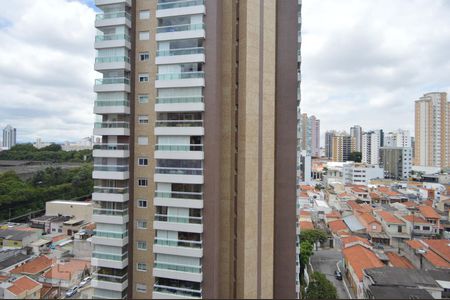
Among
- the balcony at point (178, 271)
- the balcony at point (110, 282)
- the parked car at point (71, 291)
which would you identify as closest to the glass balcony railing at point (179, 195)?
the balcony at point (178, 271)

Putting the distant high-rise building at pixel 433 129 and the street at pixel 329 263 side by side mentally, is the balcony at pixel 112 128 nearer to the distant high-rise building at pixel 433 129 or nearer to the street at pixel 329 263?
the street at pixel 329 263

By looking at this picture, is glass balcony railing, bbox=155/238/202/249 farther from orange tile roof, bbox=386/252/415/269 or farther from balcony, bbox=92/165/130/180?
orange tile roof, bbox=386/252/415/269

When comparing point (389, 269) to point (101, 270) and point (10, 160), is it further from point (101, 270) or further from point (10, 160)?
point (10, 160)

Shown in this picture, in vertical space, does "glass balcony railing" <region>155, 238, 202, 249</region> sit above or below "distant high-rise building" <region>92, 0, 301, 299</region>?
below

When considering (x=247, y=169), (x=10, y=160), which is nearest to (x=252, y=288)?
(x=247, y=169)

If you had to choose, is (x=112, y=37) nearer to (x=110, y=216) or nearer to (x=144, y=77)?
(x=144, y=77)

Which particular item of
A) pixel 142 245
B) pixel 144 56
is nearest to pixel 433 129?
pixel 144 56

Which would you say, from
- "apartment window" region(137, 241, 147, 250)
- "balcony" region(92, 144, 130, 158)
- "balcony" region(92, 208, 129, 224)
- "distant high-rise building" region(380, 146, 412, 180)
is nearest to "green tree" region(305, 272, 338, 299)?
"apartment window" region(137, 241, 147, 250)
